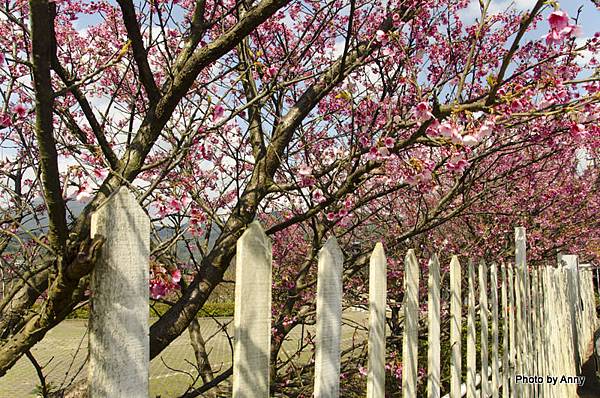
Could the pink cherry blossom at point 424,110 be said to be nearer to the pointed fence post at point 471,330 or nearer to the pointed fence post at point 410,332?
the pointed fence post at point 410,332

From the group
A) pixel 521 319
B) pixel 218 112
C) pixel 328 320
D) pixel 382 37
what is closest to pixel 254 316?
pixel 328 320

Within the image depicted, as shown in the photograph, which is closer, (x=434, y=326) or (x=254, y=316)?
(x=254, y=316)

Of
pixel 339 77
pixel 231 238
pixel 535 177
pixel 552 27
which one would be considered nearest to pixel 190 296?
pixel 231 238

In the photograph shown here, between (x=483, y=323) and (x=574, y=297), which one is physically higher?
(x=574, y=297)

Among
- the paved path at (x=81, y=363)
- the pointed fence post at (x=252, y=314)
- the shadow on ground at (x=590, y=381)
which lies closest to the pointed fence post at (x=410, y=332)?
the pointed fence post at (x=252, y=314)

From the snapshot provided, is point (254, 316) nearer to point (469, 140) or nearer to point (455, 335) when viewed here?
point (469, 140)

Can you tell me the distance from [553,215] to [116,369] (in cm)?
713

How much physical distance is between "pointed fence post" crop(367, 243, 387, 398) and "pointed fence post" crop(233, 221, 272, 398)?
1.66ft

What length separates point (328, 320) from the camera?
1.39 m

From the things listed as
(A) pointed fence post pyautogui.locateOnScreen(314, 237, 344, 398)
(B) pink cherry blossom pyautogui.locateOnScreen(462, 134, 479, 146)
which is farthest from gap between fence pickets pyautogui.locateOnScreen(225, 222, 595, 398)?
(B) pink cherry blossom pyautogui.locateOnScreen(462, 134, 479, 146)

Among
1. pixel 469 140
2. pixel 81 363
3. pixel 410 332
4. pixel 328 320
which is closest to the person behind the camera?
pixel 328 320

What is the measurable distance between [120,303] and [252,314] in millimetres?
331

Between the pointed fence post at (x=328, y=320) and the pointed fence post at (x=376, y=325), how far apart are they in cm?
18

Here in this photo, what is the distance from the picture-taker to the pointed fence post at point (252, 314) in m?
1.10
